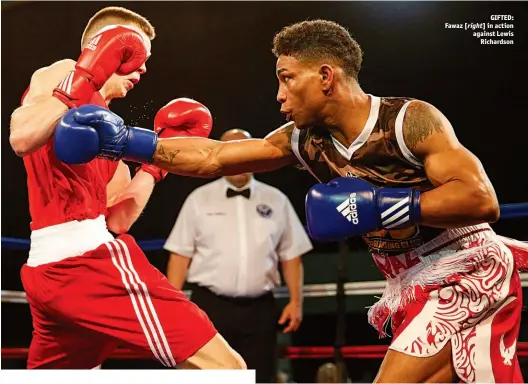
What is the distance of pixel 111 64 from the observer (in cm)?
216

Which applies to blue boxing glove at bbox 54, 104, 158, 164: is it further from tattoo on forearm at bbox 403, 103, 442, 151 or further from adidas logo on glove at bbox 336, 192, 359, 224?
tattoo on forearm at bbox 403, 103, 442, 151

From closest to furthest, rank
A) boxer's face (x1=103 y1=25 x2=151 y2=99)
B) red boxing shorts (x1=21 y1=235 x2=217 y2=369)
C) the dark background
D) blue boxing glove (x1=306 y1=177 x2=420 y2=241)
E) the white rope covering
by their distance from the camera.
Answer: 1. blue boxing glove (x1=306 y1=177 x2=420 y2=241)
2. red boxing shorts (x1=21 y1=235 x2=217 y2=369)
3. boxer's face (x1=103 y1=25 x2=151 y2=99)
4. the dark background
5. the white rope covering

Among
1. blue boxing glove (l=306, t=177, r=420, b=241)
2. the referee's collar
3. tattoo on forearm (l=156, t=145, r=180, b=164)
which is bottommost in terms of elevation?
blue boxing glove (l=306, t=177, r=420, b=241)

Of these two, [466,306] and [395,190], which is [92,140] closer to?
[395,190]

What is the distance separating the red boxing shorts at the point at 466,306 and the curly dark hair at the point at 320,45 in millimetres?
575

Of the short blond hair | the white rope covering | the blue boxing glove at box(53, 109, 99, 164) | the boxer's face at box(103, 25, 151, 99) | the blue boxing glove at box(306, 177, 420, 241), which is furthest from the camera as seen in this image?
the white rope covering

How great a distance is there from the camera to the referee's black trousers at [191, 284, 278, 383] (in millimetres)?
2895

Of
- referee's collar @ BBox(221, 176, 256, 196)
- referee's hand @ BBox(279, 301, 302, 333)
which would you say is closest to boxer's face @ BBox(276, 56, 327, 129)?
referee's collar @ BBox(221, 176, 256, 196)

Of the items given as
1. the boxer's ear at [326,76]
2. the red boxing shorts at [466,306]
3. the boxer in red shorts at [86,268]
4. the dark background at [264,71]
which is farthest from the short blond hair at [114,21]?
the red boxing shorts at [466,306]

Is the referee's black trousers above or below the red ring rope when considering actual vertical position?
above

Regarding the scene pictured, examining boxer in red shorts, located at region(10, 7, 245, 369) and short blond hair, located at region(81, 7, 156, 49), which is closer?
boxer in red shorts, located at region(10, 7, 245, 369)

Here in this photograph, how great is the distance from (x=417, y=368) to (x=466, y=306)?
206mm

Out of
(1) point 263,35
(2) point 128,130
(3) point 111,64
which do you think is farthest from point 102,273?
(1) point 263,35

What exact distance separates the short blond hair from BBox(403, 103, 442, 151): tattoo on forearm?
124 cm
